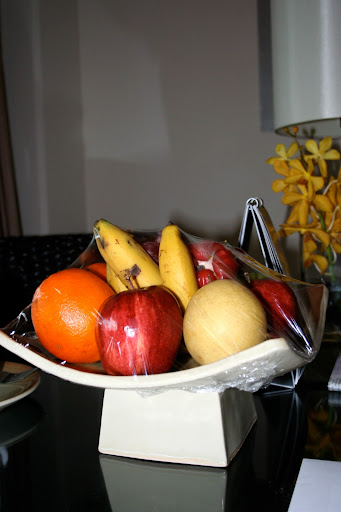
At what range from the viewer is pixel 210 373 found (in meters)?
0.46

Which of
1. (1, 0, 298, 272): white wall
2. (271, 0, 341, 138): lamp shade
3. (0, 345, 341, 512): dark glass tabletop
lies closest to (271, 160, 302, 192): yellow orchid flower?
(271, 0, 341, 138): lamp shade

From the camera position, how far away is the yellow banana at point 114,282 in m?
0.62

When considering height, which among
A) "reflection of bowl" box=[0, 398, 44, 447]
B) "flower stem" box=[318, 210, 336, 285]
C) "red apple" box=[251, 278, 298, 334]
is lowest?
"reflection of bowl" box=[0, 398, 44, 447]

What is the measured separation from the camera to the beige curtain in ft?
7.80

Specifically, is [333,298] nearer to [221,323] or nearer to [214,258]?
[214,258]

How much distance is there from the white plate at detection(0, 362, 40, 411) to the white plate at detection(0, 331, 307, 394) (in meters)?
0.18

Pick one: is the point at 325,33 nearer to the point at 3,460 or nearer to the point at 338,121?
the point at 338,121

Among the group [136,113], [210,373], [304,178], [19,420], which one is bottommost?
[19,420]

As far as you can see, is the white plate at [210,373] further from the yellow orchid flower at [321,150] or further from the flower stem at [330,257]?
the yellow orchid flower at [321,150]

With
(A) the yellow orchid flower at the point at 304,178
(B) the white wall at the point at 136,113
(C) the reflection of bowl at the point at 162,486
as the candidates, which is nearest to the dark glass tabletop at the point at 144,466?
(C) the reflection of bowl at the point at 162,486

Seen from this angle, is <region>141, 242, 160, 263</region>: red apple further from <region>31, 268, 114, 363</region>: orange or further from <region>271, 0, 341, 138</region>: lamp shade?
<region>271, 0, 341, 138</region>: lamp shade

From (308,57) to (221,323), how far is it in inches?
41.2

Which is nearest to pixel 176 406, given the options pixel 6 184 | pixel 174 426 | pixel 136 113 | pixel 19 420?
pixel 174 426

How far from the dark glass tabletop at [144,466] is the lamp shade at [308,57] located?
32.7 inches
